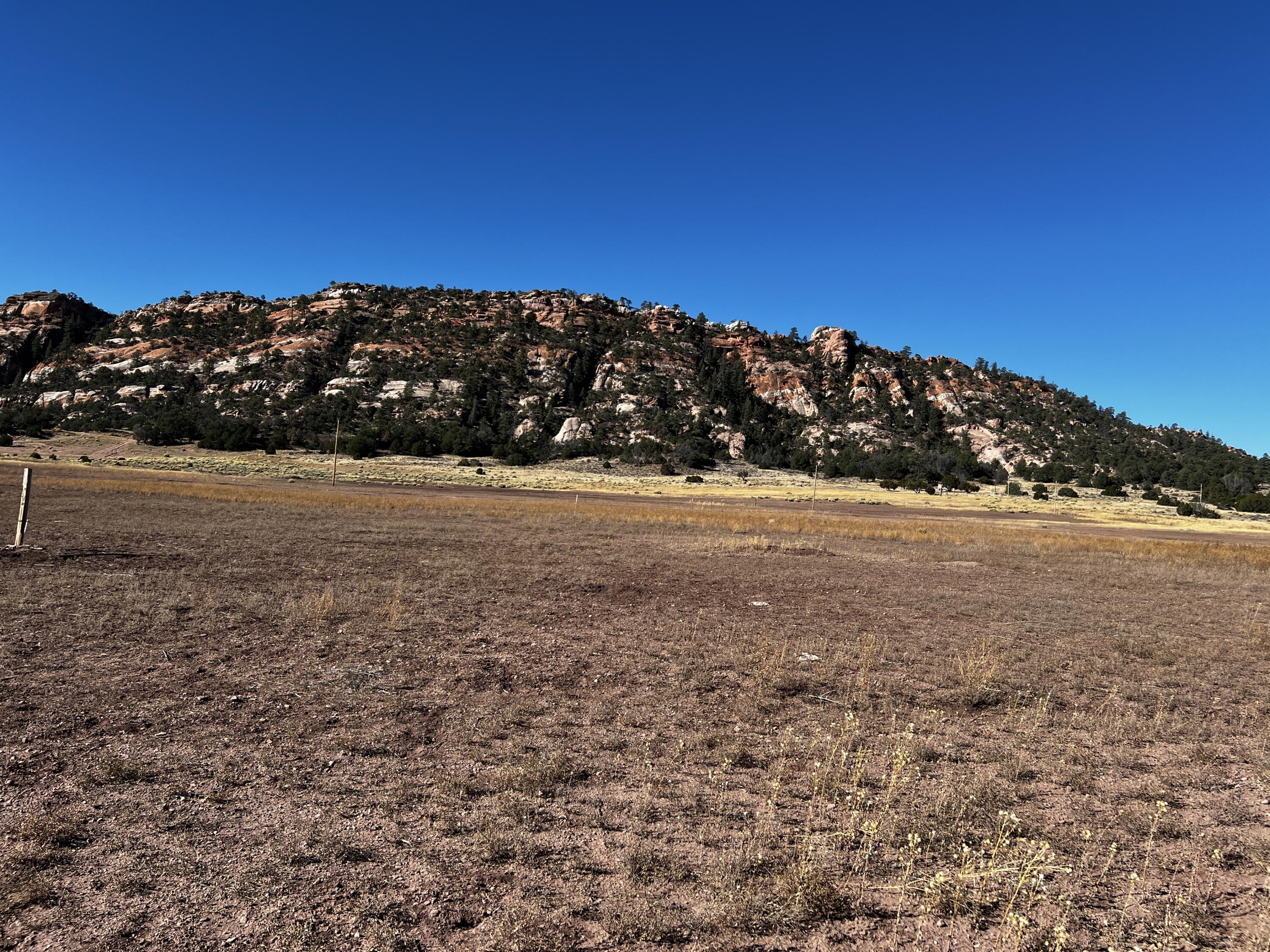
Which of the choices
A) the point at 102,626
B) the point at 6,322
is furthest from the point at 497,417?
the point at 6,322

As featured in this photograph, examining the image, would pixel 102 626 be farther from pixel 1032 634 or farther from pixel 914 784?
pixel 1032 634

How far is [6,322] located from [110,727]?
205m

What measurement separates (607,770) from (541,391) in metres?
120

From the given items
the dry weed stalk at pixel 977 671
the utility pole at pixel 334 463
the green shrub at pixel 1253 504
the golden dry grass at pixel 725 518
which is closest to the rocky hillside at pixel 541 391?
the utility pole at pixel 334 463

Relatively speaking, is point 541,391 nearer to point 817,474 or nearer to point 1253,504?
point 817,474

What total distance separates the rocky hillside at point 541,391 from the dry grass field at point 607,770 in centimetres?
8093

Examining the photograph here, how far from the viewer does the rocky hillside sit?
96375mm

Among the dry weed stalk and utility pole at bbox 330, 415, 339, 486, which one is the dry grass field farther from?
utility pole at bbox 330, 415, 339, 486

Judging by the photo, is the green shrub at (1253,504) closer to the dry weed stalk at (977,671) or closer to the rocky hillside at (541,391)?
the rocky hillside at (541,391)

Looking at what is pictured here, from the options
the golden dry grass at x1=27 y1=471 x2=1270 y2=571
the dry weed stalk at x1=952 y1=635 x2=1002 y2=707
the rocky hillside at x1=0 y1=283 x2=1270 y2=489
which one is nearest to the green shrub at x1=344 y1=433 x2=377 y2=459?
the rocky hillside at x1=0 y1=283 x2=1270 y2=489

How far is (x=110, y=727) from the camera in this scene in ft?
17.7

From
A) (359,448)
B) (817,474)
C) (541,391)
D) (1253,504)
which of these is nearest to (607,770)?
(817,474)

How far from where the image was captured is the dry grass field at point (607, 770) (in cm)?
336

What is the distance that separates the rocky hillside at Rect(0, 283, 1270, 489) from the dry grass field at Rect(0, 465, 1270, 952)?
8093 cm
